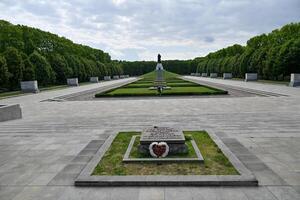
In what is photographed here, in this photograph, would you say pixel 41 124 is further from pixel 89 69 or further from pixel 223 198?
pixel 89 69

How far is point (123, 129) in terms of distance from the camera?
36.9 ft

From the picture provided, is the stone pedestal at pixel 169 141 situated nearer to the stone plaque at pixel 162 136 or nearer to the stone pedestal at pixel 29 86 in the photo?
the stone plaque at pixel 162 136

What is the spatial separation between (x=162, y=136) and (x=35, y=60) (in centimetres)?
3629

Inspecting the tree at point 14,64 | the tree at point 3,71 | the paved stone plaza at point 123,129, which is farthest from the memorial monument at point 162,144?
the tree at point 14,64

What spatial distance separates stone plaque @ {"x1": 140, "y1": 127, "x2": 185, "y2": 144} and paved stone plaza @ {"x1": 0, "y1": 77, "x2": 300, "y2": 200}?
1681mm

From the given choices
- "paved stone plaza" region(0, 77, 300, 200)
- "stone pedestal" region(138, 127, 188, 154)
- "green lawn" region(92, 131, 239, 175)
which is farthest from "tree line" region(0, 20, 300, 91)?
"stone pedestal" region(138, 127, 188, 154)

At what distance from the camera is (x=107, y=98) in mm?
24453

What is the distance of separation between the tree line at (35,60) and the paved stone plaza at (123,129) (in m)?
21.7

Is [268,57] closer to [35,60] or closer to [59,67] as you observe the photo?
[59,67]

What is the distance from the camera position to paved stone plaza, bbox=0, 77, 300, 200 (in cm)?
543

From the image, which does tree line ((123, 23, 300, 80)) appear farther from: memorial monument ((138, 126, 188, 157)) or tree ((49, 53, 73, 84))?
memorial monument ((138, 126, 188, 157))

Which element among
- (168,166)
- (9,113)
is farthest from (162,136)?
(9,113)

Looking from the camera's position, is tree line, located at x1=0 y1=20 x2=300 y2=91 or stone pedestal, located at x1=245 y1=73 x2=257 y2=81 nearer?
tree line, located at x1=0 y1=20 x2=300 y2=91

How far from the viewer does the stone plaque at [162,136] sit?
288 inches
